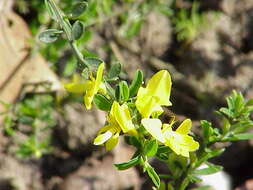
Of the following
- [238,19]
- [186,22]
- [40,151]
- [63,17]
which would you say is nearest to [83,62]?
[63,17]

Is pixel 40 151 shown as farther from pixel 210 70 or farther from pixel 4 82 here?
pixel 210 70

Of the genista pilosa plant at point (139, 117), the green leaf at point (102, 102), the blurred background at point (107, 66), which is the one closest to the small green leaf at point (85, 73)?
the genista pilosa plant at point (139, 117)

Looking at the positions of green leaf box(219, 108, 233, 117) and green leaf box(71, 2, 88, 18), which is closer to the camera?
green leaf box(219, 108, 233, 117)

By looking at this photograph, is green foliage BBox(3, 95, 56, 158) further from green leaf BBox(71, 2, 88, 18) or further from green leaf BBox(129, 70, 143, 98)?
green leaf BBox(129, 70, 143, 98)

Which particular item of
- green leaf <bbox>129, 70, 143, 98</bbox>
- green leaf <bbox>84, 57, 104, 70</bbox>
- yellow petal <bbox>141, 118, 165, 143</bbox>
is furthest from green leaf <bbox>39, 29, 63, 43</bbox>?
yellow petal <bbox>141, 118, 165, 143</bbox>

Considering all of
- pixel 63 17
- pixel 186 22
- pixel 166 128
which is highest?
A: pixel 63 17

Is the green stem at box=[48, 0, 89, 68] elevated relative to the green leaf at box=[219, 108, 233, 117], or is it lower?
elevated
